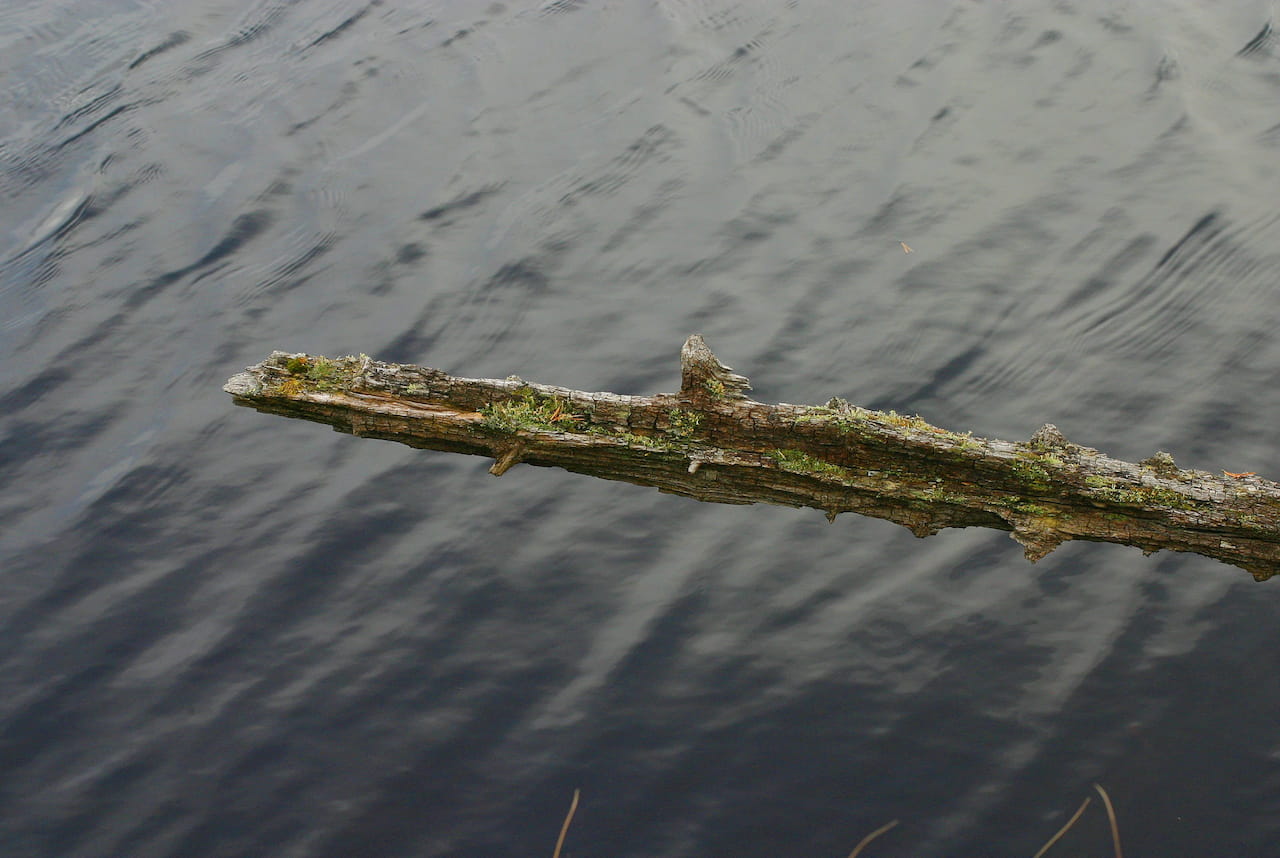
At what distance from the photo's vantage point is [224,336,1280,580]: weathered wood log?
204 inches

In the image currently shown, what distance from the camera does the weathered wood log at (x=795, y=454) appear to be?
5.18 metres

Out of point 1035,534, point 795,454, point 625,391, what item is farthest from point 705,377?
point 625,391

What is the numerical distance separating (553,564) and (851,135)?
23.9 feet

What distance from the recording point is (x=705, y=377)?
5387mm

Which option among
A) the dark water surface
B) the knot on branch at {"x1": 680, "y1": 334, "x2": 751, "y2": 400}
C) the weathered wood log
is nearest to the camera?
the weathered wood log

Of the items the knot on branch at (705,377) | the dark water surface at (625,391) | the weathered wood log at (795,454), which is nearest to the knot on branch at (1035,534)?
the weathered wood log at (795,454)

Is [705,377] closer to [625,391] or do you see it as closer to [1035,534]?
[1035,534]

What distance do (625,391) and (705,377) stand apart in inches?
170

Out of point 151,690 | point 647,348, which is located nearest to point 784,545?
point 647,348

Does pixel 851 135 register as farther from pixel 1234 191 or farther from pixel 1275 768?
pixel 1275 768

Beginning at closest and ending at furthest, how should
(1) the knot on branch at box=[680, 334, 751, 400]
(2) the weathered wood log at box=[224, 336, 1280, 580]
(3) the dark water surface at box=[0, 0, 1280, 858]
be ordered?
(2) the weathered wood log at box=[224, 336, 1280, 580]
(1) the knot on branch at box=[680, 334, 751, 400]
(3) the dark water surface at box=[0, 0, 1280, 858]

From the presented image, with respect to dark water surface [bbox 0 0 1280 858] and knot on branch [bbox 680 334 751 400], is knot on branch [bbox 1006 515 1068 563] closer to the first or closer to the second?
knot on branch [bbox 680 334 751 400]

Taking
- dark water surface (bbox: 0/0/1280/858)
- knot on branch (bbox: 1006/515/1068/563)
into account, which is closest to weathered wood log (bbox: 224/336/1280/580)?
knot on branch (bbox: 1006/515/1068/563)

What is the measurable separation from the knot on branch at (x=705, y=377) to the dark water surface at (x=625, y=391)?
2.66 m
